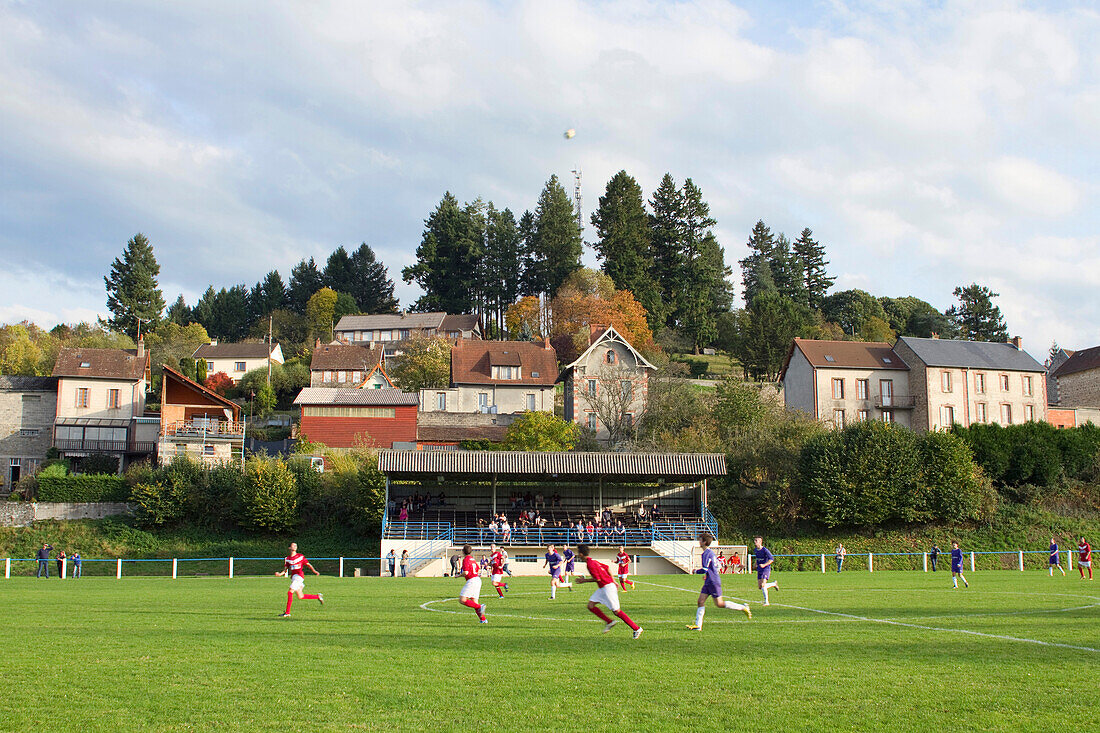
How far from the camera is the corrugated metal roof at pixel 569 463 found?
45969 mm

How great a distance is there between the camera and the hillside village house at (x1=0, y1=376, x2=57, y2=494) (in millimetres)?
61531

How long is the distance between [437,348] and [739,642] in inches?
2851

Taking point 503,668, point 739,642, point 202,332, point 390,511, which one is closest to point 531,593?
point 739,642

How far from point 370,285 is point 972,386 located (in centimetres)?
8912

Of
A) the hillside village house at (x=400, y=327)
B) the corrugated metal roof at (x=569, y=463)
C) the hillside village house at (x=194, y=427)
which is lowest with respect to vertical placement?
the corrugated metal roof at (x=569, y=463)

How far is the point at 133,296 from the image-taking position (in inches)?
4166

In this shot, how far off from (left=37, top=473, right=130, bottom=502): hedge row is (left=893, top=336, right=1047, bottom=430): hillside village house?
59.4 metres

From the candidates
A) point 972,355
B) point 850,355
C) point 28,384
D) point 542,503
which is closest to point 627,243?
point 850,355

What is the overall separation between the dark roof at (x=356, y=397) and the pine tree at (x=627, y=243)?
123 ft

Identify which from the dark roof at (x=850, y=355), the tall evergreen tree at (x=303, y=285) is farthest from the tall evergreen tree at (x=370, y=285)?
the dark roof at (x=850, y=355)

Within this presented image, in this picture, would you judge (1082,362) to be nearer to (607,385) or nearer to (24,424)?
(607,385)

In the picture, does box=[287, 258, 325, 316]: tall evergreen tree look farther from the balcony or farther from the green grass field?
the green grass field

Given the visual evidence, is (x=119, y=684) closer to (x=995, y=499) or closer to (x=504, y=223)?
(x=995, y=499)

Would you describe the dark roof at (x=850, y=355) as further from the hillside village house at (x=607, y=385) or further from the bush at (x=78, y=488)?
the bush at (x=78, y=488)
